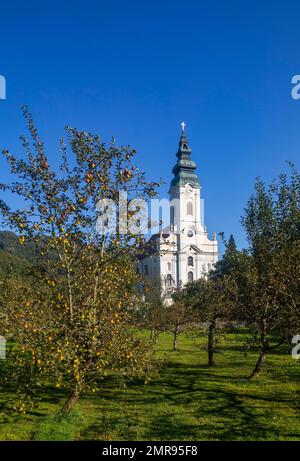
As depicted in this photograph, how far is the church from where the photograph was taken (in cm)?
12781

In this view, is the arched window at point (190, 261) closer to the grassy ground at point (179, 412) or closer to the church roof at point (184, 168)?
the church roof at point (184, 168)

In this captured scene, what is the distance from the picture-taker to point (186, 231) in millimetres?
129875

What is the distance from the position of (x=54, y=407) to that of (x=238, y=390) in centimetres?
917

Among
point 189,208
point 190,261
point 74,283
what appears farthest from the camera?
point 189,208

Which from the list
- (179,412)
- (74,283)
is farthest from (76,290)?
(179,412)

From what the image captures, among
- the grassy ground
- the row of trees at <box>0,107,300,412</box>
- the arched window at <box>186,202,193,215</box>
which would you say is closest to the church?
the arched window at <box>186,202,193,215</box>

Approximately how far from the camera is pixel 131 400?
20.1 m

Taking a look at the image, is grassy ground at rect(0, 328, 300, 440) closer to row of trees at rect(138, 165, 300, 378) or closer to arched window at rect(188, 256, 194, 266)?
row of trees at rect(138, 165, 300, 378)

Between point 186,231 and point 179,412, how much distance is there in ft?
371

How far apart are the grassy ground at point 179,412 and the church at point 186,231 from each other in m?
100

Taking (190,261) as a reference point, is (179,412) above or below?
below

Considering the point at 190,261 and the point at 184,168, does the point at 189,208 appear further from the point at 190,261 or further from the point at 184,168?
the point at 190,261

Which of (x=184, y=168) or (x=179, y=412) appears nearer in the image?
(x=179, y=412)
